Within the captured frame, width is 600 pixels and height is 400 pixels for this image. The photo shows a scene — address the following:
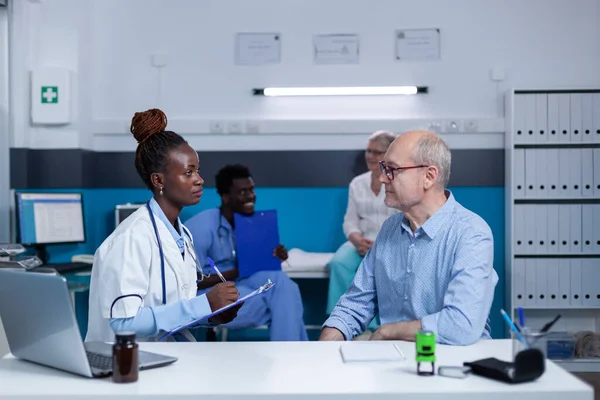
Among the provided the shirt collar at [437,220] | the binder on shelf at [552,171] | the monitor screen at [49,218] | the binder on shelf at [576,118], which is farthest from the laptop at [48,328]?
the binder on shelf at [576,118]

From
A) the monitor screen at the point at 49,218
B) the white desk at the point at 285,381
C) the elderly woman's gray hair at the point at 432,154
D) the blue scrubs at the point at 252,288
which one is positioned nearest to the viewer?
the white desk at the point at 285,381

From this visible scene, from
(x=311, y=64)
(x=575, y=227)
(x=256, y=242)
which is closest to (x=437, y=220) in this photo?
(x=256, y=242)

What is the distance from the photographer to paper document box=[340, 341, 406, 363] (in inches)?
66.9

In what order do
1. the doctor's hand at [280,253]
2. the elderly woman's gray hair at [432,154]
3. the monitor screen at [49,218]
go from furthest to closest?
the monitor screen at [49,218]
the doctor's hand at [280,253]
the elderly woman's gray hair at [432,154]

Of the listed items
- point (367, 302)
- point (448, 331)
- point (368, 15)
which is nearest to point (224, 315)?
point (367, 302)

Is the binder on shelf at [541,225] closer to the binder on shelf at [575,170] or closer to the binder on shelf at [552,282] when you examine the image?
the binder on shelf at [552,282]

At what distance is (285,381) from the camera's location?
60.6 inches

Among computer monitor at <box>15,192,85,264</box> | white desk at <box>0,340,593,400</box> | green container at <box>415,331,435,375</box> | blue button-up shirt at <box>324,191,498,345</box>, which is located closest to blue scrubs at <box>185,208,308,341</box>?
computer monitor at <box>15,192,85,264</box>

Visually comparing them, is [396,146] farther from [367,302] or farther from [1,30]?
[1,30]

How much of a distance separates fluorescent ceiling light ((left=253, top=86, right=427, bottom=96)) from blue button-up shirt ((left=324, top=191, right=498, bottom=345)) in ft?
9.10

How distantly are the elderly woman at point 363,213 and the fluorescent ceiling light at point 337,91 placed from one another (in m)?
0.46

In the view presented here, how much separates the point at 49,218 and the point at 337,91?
2064 mm

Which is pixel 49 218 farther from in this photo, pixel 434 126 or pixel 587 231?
pixel 587 231

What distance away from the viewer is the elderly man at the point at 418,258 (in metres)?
2.13
